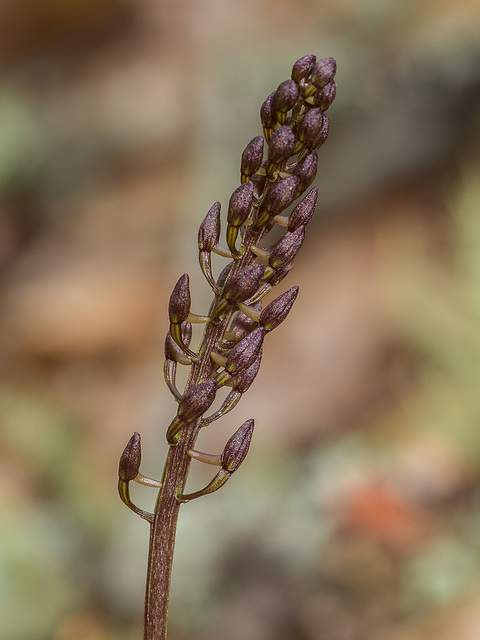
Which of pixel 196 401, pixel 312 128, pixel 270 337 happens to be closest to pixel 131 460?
pixel 196 401

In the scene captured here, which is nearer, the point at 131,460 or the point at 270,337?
the point at 131,460

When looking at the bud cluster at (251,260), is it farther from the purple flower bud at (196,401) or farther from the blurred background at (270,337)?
the blurred background at (270,337)

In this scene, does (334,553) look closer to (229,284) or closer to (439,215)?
(229,284)

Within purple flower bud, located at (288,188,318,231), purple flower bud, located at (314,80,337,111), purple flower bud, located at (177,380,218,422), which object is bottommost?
purple flower bud, located at (177,380,218,422)

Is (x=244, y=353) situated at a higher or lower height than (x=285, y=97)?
lower

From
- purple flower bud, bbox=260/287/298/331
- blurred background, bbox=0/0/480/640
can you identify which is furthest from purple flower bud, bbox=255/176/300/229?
blurred background, bbox=0/0/480/640

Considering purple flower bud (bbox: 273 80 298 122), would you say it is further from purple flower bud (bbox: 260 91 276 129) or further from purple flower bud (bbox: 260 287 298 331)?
purple flower bud (bbox: 260 287 298 331)

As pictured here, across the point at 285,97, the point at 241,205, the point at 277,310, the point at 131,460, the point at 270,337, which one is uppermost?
the point at 270,337

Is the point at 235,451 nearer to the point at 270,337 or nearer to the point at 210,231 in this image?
the point at 210,231

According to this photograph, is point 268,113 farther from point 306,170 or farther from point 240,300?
point 240,300
